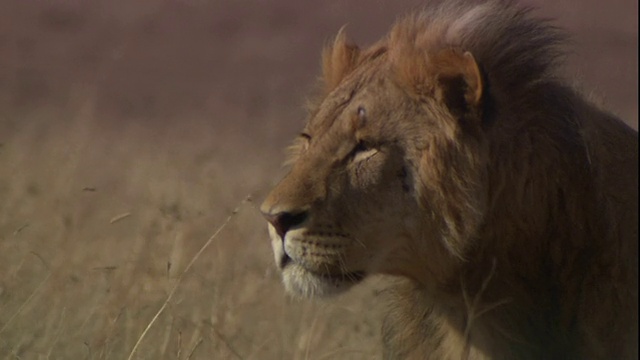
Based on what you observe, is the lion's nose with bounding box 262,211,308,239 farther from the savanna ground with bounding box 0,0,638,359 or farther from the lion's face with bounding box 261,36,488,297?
the savanna ground with bounding box 0,0,638,359

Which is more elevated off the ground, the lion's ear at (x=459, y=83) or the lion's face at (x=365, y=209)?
the lion's ear at (x=459, y=83)

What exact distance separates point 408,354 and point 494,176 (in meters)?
0.82

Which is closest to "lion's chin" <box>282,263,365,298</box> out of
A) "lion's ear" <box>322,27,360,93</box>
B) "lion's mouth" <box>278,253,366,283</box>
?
"lion's mouth" <box>278,253,366,283</box>

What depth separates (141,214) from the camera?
10.0m

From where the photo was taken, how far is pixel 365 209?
514 cm

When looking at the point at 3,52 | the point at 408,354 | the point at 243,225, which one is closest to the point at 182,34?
the point at 3,52

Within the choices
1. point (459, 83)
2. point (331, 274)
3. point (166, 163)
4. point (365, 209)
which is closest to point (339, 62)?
point (459, 83)

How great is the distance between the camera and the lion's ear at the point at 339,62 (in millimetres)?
5770

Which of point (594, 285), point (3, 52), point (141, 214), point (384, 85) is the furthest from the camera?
point (3, 52)

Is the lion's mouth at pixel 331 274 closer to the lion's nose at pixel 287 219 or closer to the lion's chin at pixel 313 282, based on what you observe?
the lion's chin at pixel 313 282

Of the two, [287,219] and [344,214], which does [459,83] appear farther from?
[287,219]

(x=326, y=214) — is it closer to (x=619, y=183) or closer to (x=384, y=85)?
(x=384, y=85)

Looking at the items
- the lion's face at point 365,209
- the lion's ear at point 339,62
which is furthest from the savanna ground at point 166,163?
the lion's face at point 365,209

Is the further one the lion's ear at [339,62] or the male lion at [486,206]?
the lion's ear at [339,62]
